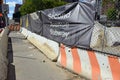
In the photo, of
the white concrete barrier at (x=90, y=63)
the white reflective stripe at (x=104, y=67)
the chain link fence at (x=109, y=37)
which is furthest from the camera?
the chain link fence at (x=109, y=37)

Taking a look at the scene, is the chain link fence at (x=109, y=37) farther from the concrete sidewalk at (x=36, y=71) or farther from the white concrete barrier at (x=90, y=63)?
the white concrete barrier at (x=90, y=63)

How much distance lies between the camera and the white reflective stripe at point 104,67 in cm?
756

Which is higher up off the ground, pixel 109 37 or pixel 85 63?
pixel 109 37

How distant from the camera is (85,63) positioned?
8.78 metres

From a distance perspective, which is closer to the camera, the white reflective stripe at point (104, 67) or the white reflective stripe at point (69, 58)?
the white reflective stripe at point (104, 67)

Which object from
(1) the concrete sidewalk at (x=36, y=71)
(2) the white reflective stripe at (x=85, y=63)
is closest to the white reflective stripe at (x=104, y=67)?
(2) the white reflective stripe at (x=85, y=63)

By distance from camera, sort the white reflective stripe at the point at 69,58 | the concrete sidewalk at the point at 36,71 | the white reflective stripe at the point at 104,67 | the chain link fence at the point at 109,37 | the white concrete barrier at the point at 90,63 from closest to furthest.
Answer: the white concrete barrier at the point at 90,63 → the white reflective stripe at the point at 104,67 → the concrete sidewalk at the point at 36,71 → the white reflective stripe at the point at 69,58 → the chain link fence at the point at 109,37

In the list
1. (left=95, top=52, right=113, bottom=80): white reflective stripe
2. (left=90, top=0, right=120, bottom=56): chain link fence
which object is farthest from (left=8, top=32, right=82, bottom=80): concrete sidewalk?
(left=90, top=0, right=120, bottom=56): chain link fence

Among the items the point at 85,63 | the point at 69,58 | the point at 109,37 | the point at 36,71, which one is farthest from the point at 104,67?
the point at 109,37

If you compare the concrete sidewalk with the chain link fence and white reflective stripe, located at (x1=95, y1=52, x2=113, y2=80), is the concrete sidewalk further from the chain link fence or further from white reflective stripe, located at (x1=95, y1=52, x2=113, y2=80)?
the chain link fence

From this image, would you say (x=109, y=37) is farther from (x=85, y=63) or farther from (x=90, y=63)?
(x=90, y=63)

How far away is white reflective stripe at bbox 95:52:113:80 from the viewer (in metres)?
7.56

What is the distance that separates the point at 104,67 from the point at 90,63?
0.79m

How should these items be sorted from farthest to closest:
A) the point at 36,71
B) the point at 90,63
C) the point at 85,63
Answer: the point at 36,71 < the point at 85,63 < the point at 90,63
